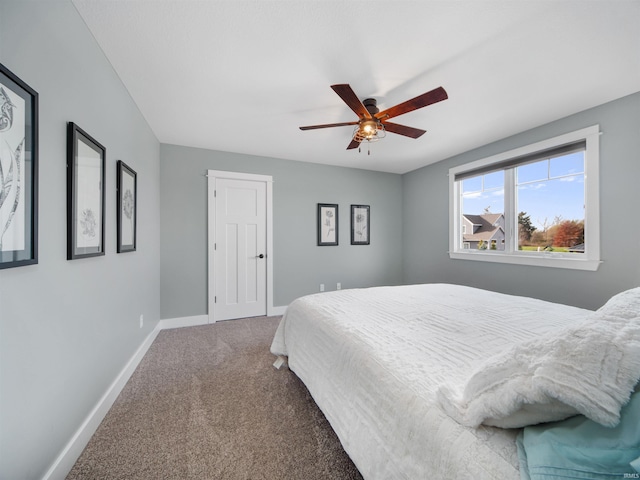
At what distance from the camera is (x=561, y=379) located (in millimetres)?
590

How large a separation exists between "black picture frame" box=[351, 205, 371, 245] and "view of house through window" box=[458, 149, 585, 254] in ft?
5.00

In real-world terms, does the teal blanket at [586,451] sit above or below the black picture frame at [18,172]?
below

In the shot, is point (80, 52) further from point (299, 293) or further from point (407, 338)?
point (299, 293)

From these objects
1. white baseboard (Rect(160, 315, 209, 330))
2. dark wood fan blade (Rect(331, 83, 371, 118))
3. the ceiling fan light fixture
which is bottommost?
white baseboard (Rect(160, 315, 209, 330))

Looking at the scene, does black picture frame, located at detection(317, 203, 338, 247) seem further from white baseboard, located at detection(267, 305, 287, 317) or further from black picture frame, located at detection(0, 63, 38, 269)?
black picture frame, located at detection(0, 63, 38, 269)

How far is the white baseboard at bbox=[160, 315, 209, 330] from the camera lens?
3.28m

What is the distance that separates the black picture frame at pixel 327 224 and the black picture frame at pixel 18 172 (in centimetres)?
336

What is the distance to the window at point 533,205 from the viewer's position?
95.3 inches

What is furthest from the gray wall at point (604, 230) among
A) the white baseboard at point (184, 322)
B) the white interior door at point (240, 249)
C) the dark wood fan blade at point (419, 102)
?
the white baseboard at point (184, 322)

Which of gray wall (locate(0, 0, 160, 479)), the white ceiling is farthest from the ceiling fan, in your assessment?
gray wall (locate(0, 0, 160, 479))

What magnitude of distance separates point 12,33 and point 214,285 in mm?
2968

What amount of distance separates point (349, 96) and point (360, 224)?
288 cm

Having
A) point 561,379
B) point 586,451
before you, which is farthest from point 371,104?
point 586,451

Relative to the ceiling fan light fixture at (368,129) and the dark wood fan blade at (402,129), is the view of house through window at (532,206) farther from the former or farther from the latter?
the ceiling fan light fixture at (368,129)
